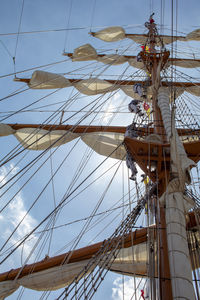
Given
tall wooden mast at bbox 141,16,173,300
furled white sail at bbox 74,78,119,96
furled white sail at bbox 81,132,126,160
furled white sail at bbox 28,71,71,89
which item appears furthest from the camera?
furled white sail at bbox 74,78,119,96

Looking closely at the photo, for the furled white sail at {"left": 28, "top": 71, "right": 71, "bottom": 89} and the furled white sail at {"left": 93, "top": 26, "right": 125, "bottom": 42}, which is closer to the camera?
the furled white sail at {"left": 28, "top": 71, "right": 71, "bottom": 89}

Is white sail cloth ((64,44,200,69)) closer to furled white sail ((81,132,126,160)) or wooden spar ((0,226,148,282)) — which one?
furled white sail ((81,132,126,160))

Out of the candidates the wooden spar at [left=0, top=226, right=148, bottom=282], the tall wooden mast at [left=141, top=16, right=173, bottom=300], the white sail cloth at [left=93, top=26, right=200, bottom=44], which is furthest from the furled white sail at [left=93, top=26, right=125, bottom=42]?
the wooden spar at [left=0, top=226, right=148, bottom=282]

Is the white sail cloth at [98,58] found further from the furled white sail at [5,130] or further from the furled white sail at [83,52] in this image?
the furled white sail at [5,130]

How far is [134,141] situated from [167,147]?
47cm

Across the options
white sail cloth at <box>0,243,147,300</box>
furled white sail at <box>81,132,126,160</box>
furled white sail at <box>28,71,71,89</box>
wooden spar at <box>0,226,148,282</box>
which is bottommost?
white sail cloth at <box>0,243,147,300</box>

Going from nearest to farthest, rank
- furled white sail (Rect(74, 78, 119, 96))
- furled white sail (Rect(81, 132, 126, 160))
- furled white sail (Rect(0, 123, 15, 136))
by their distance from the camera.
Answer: furled white sail (Rect(81, 132, 126, 160)), furled white sail (Rect(0, 123, 15, 136)), furled white sail (Rect(74, 78, 119, 96))

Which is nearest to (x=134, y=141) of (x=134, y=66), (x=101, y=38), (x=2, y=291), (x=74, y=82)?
(x=2, y=291)

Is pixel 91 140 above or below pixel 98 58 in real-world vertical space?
below

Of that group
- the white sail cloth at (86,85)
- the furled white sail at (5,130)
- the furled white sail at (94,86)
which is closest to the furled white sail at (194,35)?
the white sail cloth at (86,85)

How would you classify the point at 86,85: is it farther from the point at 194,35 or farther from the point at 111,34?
the point at 194,35

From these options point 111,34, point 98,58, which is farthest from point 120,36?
point 98,58

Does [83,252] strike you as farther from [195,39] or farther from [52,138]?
[195,39]

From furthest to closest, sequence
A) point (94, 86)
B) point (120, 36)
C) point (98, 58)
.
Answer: point (120, 36), point (98, 58), point (94, 86)
